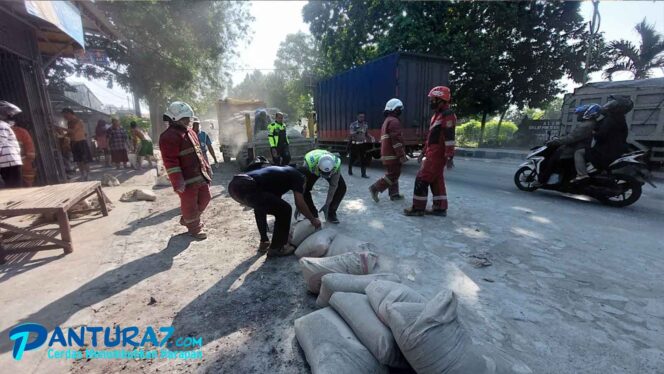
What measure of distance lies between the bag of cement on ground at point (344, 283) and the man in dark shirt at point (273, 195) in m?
1.08

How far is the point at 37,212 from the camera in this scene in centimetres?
290

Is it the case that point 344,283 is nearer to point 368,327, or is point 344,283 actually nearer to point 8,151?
point 368,327

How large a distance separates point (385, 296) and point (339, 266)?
624 mm

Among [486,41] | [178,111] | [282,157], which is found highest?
[486,41]

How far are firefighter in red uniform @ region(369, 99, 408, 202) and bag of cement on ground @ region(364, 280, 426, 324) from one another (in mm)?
3107

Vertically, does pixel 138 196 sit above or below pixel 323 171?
below

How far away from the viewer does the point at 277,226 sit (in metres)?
3.07

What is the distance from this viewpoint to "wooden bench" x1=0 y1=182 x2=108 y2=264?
9.59 ft

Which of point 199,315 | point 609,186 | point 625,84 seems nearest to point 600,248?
point 609,186

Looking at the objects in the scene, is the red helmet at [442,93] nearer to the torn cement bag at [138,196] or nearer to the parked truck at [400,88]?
the parked truck at [400,88]

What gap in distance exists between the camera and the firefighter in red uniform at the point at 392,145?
4.64 metres

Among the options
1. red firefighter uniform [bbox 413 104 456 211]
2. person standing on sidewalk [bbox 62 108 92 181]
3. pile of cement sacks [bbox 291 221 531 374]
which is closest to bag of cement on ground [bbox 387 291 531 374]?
pile of cement sacks [bbox 291 221 531 374]

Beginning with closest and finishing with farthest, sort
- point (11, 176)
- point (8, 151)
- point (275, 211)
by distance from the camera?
point (275, 211), point (8, 151), point (11, 176)

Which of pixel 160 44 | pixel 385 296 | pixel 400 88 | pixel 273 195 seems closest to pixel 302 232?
pixel 273 195
